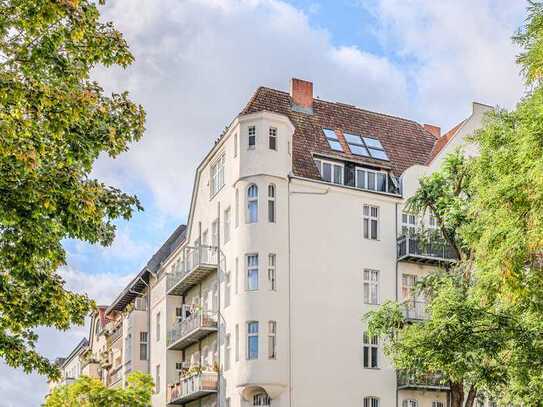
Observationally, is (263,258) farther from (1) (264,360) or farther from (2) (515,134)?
(2) (515,134)

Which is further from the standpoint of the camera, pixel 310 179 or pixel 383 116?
pixel 383 116

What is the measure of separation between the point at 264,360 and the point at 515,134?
2150 cm

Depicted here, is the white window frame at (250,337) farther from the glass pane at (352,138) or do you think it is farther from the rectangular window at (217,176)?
the glass pane at (352,138)

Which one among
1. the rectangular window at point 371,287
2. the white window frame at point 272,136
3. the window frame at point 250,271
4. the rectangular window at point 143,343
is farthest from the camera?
the rectangular window at point 143,343

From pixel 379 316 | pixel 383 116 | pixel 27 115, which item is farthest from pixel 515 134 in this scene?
pixel 383 116

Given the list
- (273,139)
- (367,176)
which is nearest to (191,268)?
(273,139)

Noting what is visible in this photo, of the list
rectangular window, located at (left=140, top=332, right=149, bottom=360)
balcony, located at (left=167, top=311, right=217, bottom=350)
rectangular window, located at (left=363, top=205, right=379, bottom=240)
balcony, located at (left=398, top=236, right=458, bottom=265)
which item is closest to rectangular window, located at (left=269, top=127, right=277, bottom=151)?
rectangular window, located at (left=363, top=205, right=379, bottom=240)

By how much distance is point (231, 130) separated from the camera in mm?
41625

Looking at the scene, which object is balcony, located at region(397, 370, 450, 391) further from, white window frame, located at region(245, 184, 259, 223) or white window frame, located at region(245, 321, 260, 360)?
white window frame, located at region(245, 184, 259, 223)

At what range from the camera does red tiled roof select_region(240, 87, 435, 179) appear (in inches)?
1662

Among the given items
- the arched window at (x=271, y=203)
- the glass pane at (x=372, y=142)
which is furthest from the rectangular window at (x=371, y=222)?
the arched window at (x=271, y=203)

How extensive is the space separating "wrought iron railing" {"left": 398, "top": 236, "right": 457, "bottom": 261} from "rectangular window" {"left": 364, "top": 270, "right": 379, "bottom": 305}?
150 cm

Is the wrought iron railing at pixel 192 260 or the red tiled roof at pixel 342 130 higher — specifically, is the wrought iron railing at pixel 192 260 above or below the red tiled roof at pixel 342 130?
below

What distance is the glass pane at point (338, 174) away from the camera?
4222cm
